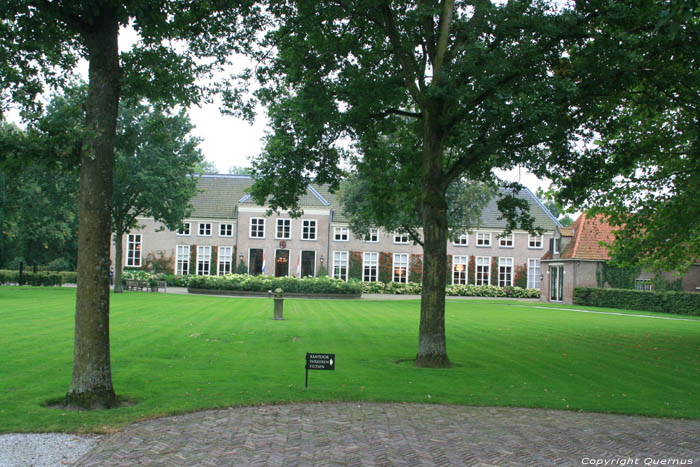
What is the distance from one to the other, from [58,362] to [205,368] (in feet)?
9.05

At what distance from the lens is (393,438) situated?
6.66m

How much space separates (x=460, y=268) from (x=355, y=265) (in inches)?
370

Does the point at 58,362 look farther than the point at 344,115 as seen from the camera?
No

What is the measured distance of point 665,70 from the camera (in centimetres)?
1145

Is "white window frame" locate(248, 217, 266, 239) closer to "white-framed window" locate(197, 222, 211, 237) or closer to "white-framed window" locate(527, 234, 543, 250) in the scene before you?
"white-framed window" locate(197, 222, 211, 237)

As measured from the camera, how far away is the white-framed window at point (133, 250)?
163 ft

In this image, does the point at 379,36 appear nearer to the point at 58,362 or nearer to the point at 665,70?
the point at 665,70

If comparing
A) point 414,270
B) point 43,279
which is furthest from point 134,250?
point 414,270

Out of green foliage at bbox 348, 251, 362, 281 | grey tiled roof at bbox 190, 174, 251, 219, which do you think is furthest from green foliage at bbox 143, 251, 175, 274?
green foliage at bbox 348, 251, 362, 281

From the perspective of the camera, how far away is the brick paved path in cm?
595

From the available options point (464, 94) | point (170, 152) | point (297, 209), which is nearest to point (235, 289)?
point (170, 152)

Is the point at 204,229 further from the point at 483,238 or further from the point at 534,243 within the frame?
the point at 534,243

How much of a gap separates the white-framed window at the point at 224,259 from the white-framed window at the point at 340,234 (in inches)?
363

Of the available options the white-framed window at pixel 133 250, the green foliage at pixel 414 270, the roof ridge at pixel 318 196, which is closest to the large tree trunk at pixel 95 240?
the roof ridge at pixel 318 196
